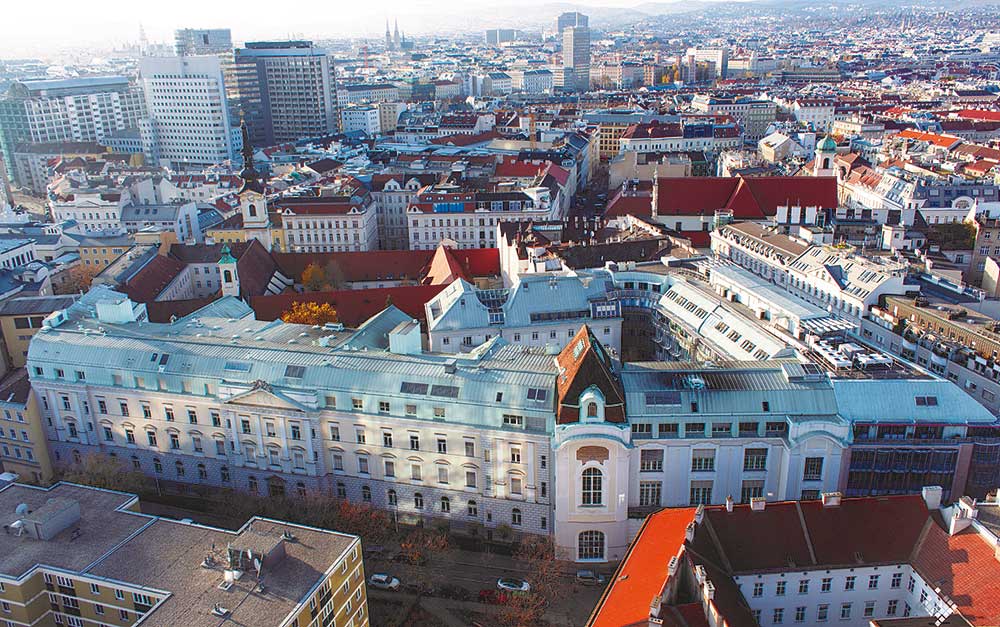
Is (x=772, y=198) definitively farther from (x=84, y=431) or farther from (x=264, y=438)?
(x=84, y=431)

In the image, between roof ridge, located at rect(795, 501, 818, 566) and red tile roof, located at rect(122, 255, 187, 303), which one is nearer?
roof ridge, located at rect(795, 501, 818, 566)

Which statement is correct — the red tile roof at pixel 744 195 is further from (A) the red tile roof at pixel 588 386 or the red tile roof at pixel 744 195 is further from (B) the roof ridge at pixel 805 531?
(B) the roof ridge at pixel 805 531

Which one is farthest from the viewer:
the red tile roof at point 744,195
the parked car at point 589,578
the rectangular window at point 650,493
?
the red tile roof at point 744,195

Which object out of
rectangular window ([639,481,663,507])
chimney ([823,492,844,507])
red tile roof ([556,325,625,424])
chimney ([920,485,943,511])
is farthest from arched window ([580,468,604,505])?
chimney ([920,485,943,511])

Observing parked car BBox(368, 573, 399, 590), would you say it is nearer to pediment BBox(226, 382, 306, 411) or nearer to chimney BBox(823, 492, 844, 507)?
pediment BBox(226, 382, 306, 411)

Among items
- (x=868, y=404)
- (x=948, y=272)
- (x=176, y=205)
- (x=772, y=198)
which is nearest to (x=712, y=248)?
(x=772, y=198)

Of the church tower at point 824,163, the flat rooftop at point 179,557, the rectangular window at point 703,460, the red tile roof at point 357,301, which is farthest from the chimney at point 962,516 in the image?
the church tower at point 824,163

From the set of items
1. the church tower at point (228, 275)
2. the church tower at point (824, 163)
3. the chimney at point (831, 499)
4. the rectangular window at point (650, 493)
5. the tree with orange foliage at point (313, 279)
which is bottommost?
the rectangular window at point (650, 493)
